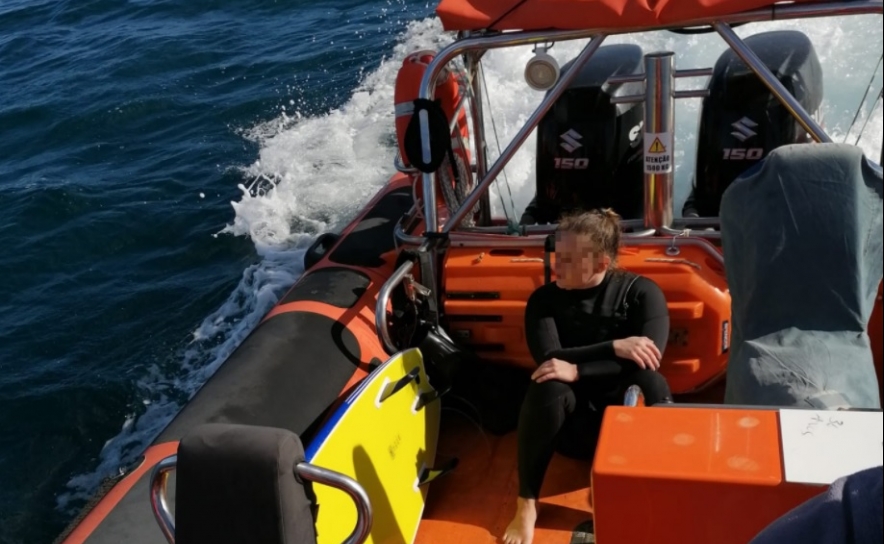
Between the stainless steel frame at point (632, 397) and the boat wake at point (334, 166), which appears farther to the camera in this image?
the boat wake at point (334, 166)

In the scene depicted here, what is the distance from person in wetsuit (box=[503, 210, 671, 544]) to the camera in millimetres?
2566

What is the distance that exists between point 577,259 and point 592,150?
0.85 metres

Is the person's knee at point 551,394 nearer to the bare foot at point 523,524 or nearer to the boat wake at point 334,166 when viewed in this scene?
the bare foot at point 523,524

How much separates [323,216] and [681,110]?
2.47 m

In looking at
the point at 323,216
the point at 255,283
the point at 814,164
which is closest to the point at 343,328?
the point at 814,164

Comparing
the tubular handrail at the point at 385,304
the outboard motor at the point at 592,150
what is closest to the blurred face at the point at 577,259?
the tubular handrail at the point at 385,304

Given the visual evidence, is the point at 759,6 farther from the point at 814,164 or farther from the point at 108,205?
the point at 108,205

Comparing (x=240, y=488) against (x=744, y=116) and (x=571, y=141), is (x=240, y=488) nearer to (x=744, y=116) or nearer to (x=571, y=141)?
(x=571, y=141)

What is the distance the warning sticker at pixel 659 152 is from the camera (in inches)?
112

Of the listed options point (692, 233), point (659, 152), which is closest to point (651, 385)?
point (692, 233)

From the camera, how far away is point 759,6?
257 cm

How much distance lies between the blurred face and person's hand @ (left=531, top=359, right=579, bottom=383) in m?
0.25

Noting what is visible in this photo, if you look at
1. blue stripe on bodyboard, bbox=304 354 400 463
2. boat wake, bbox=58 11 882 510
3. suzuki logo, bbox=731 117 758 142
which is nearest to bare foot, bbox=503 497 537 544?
blue stripe on bodyboard, bbox=304 354 400 463

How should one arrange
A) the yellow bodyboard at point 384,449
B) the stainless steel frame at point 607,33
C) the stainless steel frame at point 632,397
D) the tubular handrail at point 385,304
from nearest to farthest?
the stainless steel frame at point 632,397 → the yellow bodyboard at point 384,449 → the stainless steel frame at point 607,33 → the tubular handrail at point 385,304
